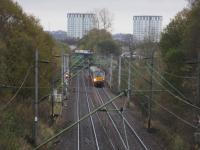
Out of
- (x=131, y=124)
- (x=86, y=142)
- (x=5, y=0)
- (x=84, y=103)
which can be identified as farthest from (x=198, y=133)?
(x=84, y=103)

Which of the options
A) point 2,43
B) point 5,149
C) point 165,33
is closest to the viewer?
point 5,149

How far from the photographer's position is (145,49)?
5744cm

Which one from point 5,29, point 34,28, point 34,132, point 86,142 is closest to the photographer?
point 34,132

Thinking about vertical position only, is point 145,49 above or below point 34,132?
above

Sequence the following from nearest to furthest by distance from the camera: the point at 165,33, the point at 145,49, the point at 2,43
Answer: the point at 2,43, the point at 165,33, the point at 145,49

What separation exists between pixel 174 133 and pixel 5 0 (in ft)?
41.9

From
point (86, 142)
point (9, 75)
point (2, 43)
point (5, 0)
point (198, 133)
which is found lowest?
point (86, 142)

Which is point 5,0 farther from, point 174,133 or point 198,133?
point 198,133

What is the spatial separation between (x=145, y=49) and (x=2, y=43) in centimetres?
3500

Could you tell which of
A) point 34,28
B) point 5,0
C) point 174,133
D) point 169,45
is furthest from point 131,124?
point 5,0

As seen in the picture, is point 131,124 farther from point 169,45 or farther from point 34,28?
point 34,28

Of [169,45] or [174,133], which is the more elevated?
[169,45]

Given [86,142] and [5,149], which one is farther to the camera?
[86,142]

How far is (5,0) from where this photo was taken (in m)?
26.2
